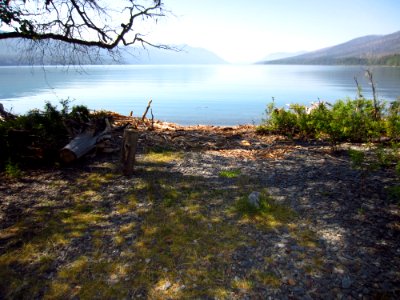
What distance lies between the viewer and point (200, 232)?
204 inches

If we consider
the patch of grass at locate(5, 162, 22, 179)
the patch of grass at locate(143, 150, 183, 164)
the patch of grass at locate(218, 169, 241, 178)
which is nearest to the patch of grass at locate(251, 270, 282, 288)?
the patch of grass at locate(218, 169, 241, 178)

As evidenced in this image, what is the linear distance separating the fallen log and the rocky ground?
321 mm

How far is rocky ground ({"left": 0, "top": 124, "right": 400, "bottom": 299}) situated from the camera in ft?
13.1

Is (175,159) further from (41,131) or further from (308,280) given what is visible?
(308,280)

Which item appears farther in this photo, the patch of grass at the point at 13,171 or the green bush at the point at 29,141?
the green bush at the point at 29,141

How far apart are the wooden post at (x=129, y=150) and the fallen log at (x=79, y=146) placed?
5.08ft

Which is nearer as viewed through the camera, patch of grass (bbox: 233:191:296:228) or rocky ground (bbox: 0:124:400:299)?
rocky ground (bbox: 0:124:400:299)

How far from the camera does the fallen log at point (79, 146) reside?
8141 mm

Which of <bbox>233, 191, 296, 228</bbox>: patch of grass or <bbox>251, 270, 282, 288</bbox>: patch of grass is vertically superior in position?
<bbox>233, 191, 296, 228</bbox>: patch of grass

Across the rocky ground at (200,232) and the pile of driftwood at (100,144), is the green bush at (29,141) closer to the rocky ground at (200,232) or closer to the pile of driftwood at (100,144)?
the pile of driftwood at (100,144)

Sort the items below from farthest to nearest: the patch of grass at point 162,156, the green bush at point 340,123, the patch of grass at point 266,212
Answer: the green bush at point 340,123
the patch of grass at point 162,156
the patch of grass at point 266,212

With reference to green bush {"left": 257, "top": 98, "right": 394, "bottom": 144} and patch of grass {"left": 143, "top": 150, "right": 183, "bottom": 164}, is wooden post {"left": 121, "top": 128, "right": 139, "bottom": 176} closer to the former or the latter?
patch of grass {"left": 143, "top": 150, "right": 183, "bottom": 164}

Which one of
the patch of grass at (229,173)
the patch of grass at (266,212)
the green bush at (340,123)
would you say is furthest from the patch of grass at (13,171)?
the green bush at (340,123)

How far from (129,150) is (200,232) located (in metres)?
3.33
